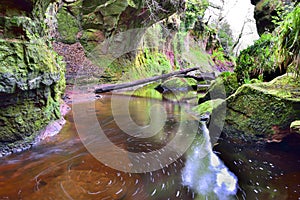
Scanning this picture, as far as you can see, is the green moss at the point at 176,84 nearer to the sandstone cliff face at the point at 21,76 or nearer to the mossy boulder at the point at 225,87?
the mossy boulder at the point at 225,87

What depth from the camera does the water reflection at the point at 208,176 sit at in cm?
326

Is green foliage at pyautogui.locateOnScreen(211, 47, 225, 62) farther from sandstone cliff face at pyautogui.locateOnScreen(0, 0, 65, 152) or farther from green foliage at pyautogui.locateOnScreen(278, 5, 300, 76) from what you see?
sandstone cliff face at pyautogui.locateOnScreen(0, 0, 65, 152)

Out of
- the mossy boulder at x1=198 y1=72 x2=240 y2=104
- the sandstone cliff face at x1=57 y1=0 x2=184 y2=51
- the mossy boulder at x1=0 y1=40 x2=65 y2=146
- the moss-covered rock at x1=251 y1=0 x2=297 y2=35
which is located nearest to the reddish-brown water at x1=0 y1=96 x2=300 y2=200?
the mossy boulder at x1=0 y1=40 x2=65 y2=146

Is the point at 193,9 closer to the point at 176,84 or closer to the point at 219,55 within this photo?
the point at 176,84

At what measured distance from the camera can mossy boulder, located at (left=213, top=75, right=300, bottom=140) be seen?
13.9 feet

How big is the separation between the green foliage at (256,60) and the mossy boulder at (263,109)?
1.64m

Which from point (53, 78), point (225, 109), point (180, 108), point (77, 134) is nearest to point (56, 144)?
point (77, 134)

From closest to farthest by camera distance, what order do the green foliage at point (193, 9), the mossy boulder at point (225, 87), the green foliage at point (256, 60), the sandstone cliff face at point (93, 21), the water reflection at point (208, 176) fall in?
the water reflection at point (208, 176) → the green foliage at point (256, 60) → the mossy boulder at point (225, 87) → the sandstone cliff face at point (93, 21) → the green foliage at point (193, 9)

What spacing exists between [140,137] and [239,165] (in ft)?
7.80

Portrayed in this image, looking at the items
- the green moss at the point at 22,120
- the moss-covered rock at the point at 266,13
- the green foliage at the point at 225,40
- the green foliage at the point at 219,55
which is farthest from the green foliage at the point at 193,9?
the green moss at the point at 22,120

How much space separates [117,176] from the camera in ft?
10.9

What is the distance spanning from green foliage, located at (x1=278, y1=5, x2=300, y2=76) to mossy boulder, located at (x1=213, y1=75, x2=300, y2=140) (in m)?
0.65

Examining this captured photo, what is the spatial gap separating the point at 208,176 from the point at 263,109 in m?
1.99

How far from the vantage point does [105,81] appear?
45.3 ft
